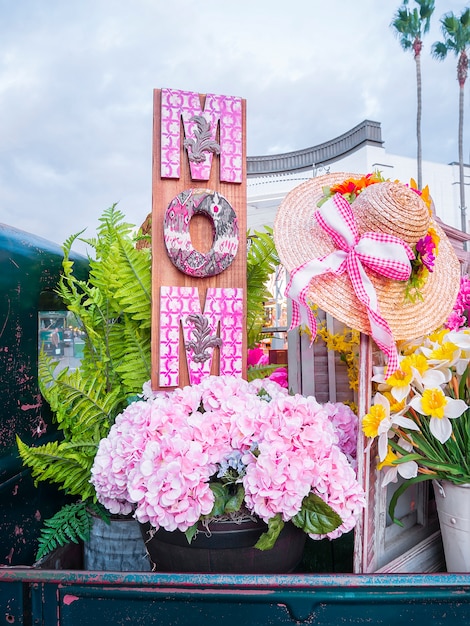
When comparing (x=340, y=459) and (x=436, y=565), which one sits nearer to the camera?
(x=340, y=459)

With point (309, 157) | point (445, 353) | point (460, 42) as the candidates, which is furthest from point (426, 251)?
point (460, 42)

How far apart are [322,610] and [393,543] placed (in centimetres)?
51

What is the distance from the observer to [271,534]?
3.48 feet

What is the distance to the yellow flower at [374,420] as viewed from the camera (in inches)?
47.8

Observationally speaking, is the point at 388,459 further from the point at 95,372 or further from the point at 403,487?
the point at 95,372

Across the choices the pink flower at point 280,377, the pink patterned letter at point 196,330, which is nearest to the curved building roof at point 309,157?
the pink flower at point 280,377

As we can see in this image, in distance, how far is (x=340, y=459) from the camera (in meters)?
1.17

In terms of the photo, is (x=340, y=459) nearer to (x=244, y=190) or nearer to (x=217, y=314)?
(x=217, y=314)

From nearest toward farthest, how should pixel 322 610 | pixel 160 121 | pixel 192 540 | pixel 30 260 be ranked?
pixel 322 610, pixel 192 540, pixel 30 260, pixel 160 121

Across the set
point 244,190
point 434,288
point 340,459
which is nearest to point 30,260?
point 244,190

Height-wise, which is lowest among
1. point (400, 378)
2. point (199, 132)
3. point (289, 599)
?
point (289, 599)

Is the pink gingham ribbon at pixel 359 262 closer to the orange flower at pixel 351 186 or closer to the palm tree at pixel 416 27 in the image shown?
the orange flower at pixel 351 186

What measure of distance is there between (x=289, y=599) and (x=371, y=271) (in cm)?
82

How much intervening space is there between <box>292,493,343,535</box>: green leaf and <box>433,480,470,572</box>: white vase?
0.36 m
